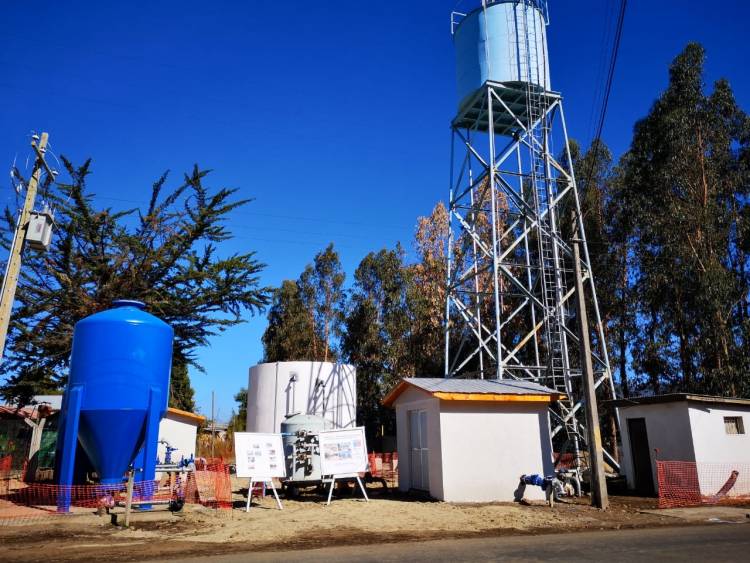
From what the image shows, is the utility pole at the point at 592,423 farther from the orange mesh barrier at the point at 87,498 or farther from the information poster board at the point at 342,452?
the orange mesh barrier at the point at 87,498

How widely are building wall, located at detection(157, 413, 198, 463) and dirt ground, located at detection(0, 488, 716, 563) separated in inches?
301

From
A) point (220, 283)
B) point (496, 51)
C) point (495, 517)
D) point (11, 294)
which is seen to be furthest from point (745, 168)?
point (11, 294)

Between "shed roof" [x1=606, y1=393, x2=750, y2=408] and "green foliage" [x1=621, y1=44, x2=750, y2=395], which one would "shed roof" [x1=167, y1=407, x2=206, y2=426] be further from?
"green foliage" [x1=621, y1=44, x2=750, y2=395]

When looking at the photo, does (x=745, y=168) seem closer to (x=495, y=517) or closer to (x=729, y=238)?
(x=729, y=238)

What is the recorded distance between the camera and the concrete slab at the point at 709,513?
11.2 meters

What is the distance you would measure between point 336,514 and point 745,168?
2584cm

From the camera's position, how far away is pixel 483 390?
46.9ft

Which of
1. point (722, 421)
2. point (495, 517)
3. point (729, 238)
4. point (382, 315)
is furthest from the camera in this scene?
point (382, 315)

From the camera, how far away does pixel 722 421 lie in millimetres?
15383

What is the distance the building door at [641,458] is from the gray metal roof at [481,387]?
3.97 meters

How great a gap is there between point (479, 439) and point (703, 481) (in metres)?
6.44

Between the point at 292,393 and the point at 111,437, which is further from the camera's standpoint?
the point at 292,393

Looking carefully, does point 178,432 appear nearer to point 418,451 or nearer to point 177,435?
point 177,435

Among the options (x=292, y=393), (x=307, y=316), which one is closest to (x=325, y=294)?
(x=307, y=316)
